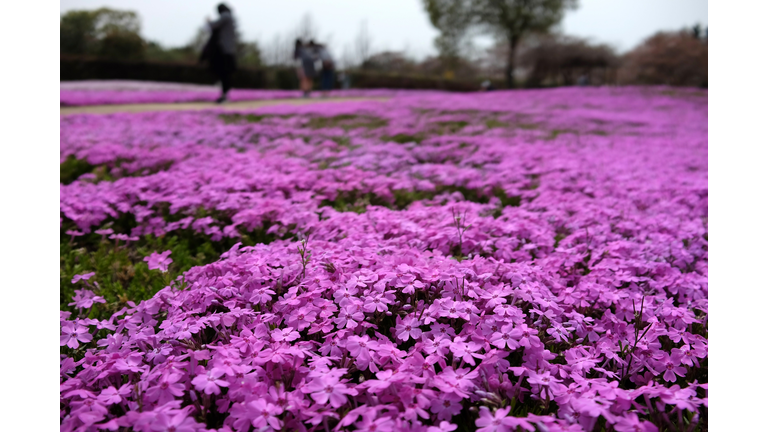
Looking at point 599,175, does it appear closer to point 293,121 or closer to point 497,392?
point 497,392

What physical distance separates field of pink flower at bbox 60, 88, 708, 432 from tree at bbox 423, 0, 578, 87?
36.0 metres

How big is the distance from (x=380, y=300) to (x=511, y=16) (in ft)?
133

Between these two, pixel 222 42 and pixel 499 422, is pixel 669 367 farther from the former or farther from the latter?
pixel 222 42

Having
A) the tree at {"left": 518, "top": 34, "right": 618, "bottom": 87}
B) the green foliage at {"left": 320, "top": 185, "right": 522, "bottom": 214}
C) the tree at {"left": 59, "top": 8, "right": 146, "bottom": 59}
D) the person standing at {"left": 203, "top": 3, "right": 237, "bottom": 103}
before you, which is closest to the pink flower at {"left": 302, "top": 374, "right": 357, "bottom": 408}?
the green foliage at {"left": 320, "top": 185, "right": 522, "bottom": 214}

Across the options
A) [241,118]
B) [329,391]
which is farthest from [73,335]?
[241,118]

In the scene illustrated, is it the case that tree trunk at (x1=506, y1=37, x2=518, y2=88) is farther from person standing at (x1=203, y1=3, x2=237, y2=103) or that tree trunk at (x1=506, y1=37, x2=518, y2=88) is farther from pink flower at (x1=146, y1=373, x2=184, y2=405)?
pink flower at (x1=146, y1=373, x2=184, y2=405)

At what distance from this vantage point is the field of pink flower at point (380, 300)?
4.98ft

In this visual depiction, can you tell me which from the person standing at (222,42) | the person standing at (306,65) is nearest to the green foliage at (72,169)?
the person standing at (222,42)

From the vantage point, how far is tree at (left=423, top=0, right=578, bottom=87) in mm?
37844

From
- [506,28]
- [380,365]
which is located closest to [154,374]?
[380,365]

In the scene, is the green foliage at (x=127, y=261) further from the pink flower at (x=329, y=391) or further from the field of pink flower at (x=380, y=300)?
the pink flower at (x=329, y=391)

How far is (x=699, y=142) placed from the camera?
27.1 feet
